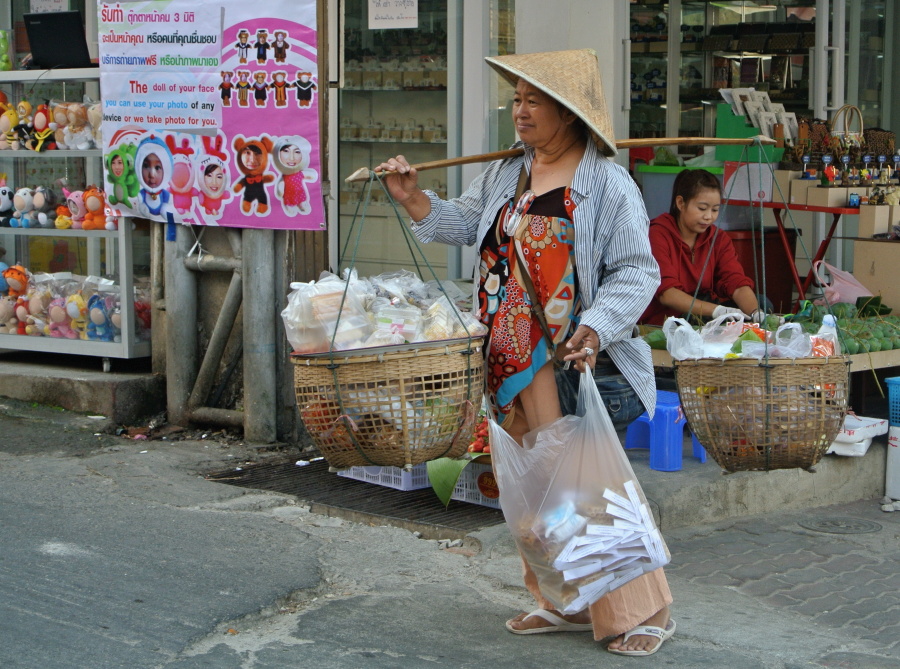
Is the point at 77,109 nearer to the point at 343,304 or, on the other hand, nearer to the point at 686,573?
the point at 343,304

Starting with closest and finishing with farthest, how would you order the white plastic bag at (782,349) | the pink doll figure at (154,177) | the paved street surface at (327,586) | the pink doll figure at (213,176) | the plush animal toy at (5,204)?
the paved street surface at (327,586), the white plastic bag at (782,349), the pink doll figure at (213,176), the pink doll figure at (154,177), the plush animal toy at (5,204)

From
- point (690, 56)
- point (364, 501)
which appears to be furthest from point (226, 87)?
point (690, 56)

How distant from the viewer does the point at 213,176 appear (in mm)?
6148

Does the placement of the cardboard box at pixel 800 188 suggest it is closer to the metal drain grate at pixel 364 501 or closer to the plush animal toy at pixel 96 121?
the metal drain grate at pixel 364 501

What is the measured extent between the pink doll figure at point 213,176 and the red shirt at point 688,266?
227 cm

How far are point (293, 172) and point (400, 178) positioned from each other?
234 cm

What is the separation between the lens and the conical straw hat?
338 cm

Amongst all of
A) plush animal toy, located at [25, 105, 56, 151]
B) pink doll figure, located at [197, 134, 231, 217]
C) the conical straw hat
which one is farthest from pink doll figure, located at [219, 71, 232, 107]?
the conical straw hat

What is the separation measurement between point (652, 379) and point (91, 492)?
9.21 ft

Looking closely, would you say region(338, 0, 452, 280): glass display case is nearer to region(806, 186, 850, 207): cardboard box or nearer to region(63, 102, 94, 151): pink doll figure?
region(63, 102, 94, 151): pink doll figure

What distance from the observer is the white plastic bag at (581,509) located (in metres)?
3.38

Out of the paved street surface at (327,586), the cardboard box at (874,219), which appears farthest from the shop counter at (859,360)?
the cardboard box at (874,219)

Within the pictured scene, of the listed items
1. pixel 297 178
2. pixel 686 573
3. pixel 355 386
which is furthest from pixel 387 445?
pixel 297 178

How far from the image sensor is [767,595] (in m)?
4.26
